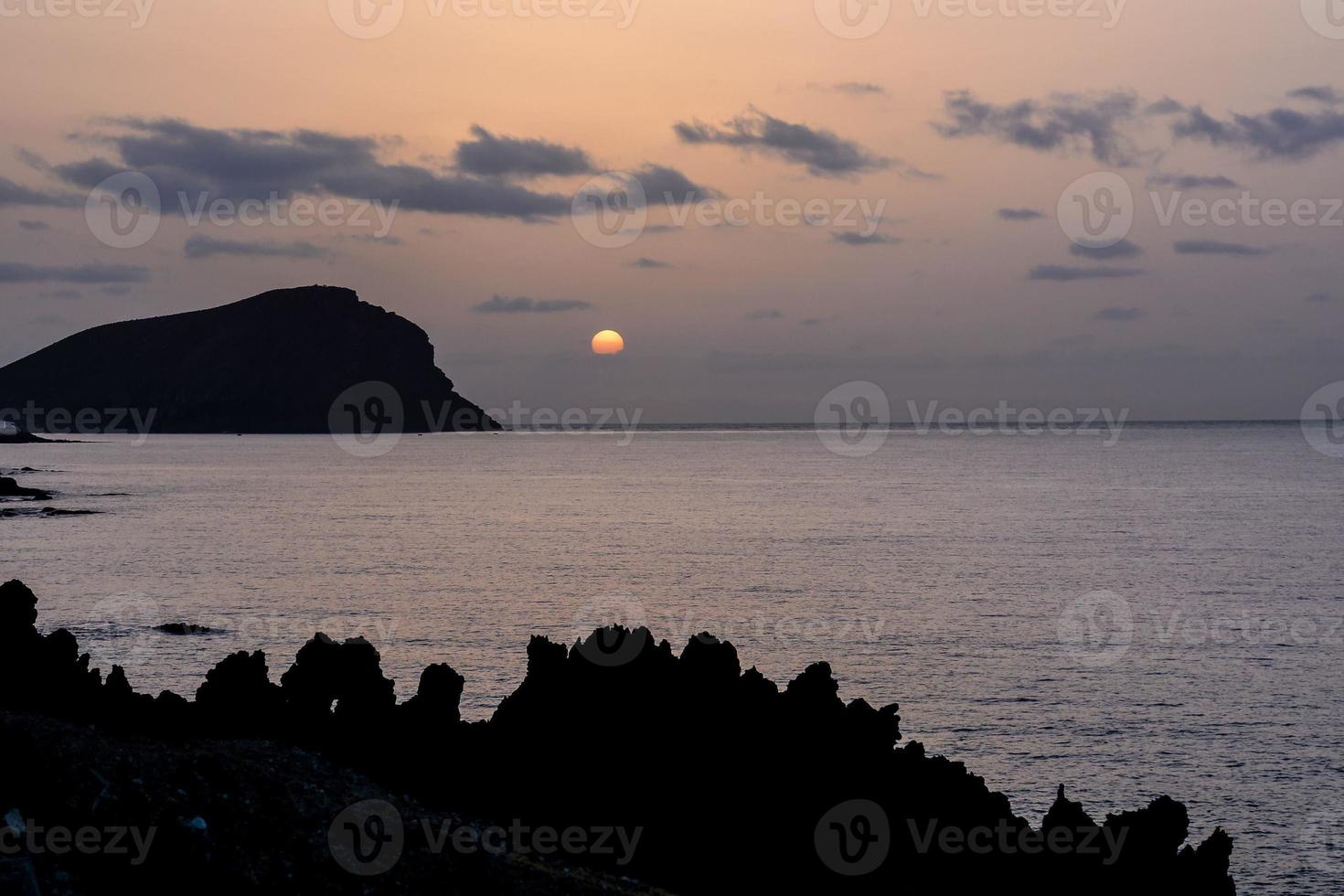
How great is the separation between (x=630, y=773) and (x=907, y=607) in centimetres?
3921

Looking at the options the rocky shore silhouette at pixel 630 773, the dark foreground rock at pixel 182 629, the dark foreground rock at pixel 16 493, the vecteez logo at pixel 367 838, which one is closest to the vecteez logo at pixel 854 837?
the rocky shore silhouette at pixel 630 773

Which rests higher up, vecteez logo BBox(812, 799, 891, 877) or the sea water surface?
the sea water surface

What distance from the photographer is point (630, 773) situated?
22312 millimetres

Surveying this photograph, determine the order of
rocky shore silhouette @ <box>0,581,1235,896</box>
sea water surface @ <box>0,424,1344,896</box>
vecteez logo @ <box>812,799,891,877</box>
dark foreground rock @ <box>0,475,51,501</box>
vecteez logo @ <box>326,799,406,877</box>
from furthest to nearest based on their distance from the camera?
dark foreground rock @ <box>0,475,51,501</box>, sea water surface @ <box>0,424,1344,896</box>, vecteez logo @ <box>812,799,891,877</box>, rocky shore silhouette @ <box>0,581,1235,896</box>, vecteez logo @ <box>326,799,406,877</box>

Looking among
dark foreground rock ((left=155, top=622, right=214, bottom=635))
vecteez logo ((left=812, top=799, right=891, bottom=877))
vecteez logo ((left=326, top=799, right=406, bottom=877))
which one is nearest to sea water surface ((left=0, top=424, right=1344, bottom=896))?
dark foreground rock ((left=155, top=622, right=214, bottom=635))

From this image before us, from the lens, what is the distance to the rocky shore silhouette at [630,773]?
19406 millimetres

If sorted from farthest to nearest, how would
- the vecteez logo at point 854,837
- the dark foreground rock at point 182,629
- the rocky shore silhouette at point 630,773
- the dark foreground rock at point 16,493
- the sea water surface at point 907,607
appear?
the dark foreground rock at point 16,493 → the dark foreground rock at point 182,629 → the sea water surface at point 907,607 → the vecteez logo at point 854,837 → the rocky shore silhouette at point 630,773

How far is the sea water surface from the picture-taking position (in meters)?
34.7

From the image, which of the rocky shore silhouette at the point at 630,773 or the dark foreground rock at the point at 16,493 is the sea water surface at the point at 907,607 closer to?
the rocky shore silhouette at the point at 630,773

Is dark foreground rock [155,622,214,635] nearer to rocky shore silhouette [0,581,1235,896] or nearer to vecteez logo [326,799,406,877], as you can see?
rocky shore silhouette [0,581,1235,896]

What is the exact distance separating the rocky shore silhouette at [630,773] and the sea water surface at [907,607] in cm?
156

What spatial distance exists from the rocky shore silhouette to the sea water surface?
156 cm

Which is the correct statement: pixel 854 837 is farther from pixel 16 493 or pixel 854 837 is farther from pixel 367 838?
pixel 16 493

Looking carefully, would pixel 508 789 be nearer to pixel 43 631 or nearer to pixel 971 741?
pixel 971 741
